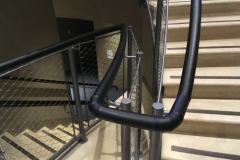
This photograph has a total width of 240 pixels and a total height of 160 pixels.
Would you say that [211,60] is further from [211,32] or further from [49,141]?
[49,141]

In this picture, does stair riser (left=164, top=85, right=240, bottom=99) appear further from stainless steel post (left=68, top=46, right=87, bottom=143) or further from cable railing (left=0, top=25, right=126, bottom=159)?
stainless steel post (left=68, top=46, right=87, bottom=143)

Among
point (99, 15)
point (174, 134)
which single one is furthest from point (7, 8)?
point (174, 134)

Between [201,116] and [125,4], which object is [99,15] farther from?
[201,116]

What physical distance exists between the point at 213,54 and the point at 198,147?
774mm

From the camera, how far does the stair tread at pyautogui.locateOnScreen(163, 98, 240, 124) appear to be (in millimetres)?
1289

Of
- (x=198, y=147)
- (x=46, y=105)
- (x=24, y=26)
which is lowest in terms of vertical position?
(x=46, y=105)

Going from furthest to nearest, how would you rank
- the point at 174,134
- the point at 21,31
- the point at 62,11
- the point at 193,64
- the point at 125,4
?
the point at 62,11 < the point at 125,4 < the point at 21,31 < the point at 174,134 < the point at 193,64

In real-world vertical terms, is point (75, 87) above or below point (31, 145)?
above

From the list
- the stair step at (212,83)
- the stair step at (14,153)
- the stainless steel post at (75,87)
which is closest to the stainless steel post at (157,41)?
the stair step at (212,83)

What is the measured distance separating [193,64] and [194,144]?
30.5 inches

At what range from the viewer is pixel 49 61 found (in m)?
3.74

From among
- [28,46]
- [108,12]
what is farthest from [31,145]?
[108,12]

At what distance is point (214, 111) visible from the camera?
4.45 feet

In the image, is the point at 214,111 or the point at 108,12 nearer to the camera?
the point at 214,111
